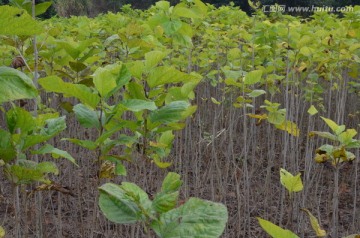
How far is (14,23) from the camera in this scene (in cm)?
86

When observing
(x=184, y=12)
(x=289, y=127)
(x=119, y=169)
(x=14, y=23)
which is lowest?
(x=289, y=127)

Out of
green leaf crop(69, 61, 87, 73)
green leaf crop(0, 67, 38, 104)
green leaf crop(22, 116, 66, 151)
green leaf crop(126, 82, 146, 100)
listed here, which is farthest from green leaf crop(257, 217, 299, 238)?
green leaf crop(69, 61, 87, 73)

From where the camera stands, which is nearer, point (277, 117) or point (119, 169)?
point (119, 169)

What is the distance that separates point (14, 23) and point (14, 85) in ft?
0.32

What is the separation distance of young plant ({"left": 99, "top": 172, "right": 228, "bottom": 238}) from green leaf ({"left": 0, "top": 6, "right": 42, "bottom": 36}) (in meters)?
0.30

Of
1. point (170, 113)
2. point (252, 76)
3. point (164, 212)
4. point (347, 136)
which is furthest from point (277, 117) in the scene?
point (164, 212)

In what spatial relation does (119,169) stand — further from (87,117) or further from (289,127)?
(289,127)

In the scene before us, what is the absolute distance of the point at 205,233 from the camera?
642 millimetres

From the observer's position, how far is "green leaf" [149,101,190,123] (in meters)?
1.24

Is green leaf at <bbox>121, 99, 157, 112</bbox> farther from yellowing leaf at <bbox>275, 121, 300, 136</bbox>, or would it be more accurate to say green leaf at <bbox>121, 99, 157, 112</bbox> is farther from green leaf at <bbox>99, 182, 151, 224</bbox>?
yellowing leaf at <bbox>275, 121, 300, 136</bbox>

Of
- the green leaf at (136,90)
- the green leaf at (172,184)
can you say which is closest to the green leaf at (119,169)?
the green leaf at (136,90)

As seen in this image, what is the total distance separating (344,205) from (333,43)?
1.05 m

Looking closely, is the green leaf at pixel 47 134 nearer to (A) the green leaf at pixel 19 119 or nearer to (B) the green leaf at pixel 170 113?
(A) the green leaf at pixel 19 119

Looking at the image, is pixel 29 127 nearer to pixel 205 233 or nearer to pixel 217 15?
pixel 205 233
